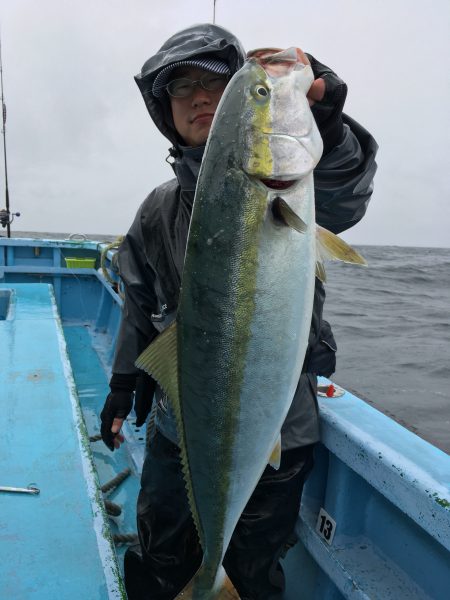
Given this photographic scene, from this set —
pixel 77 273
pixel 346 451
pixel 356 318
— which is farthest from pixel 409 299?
pixel 346 451

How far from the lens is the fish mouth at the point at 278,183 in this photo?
146 centimetres

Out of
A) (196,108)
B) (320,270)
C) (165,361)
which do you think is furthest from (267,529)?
(196,108)

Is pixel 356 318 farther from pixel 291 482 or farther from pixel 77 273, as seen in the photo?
pixel 291 482

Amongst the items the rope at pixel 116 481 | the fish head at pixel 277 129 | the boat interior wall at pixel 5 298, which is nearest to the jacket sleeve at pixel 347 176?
the fish head at pixel 277 129

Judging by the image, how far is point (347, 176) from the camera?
6.21 feet

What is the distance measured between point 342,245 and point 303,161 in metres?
0.31

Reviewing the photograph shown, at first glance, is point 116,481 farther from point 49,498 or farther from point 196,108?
point 196,108

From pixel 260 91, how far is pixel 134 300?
4.38ft

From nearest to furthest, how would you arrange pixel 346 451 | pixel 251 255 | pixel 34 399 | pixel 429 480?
1. pixel 251 255
2. pixel 429 480
3. pixel 346 451
4. pixel 34 399

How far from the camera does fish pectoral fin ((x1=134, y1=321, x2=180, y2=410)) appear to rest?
1589mm

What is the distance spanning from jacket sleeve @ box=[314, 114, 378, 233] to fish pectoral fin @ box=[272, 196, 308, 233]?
541 mm

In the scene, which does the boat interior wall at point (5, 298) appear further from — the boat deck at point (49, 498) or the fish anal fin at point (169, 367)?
the fish anal fin at point (169, 367)

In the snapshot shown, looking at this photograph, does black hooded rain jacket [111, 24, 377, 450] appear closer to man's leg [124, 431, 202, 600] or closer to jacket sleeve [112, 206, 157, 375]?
jacket sleeve [112, 206, 157, 375]

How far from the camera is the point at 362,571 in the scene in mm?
2117
